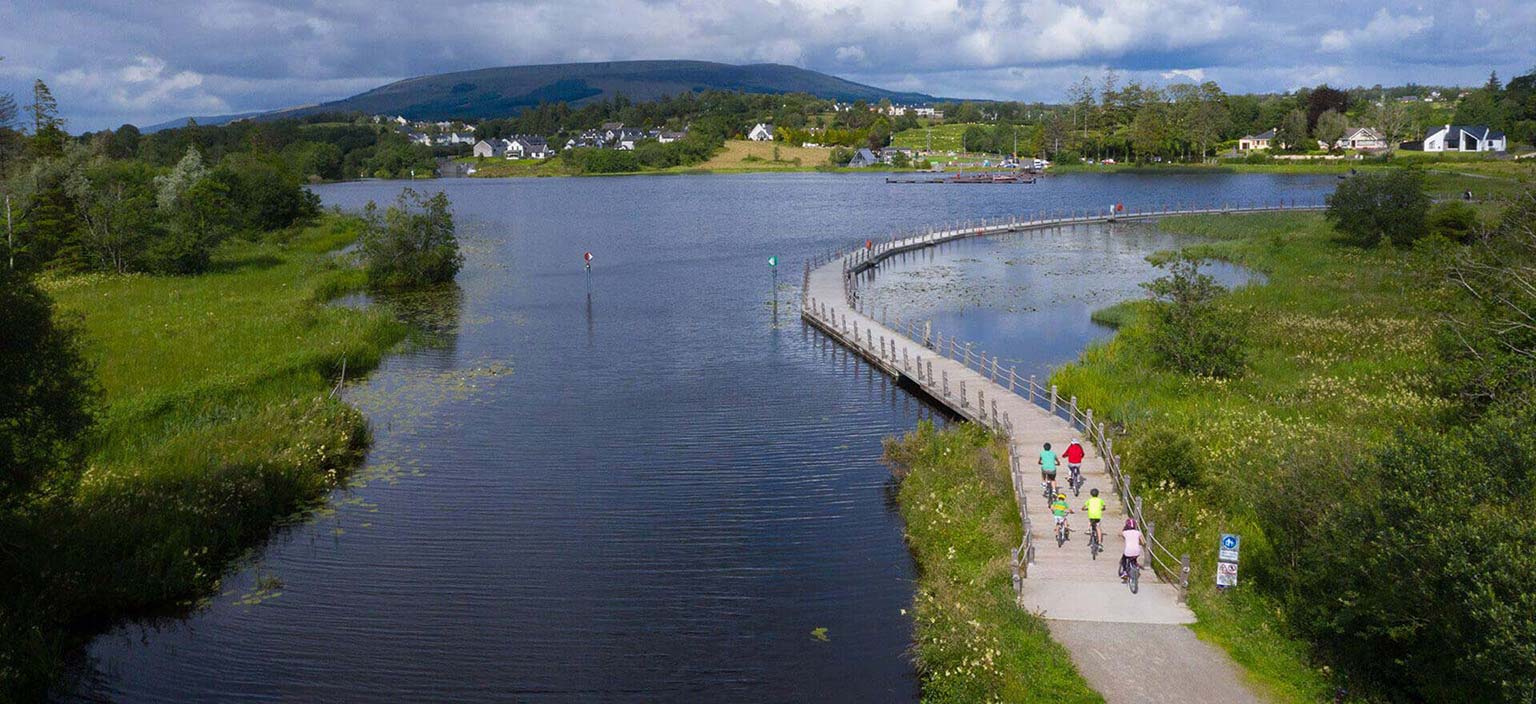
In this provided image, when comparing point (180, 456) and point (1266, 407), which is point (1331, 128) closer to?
point (1266, 407)

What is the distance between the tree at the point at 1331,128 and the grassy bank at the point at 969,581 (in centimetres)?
17542

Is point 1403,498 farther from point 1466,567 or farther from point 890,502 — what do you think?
point 890,502

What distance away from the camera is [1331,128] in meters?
178

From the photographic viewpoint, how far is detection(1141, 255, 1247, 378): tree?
114 ft

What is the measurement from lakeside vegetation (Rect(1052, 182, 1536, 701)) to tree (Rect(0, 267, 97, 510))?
2193 cm

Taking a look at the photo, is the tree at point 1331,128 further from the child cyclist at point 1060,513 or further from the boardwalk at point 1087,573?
the child cyclist at point 1060,513

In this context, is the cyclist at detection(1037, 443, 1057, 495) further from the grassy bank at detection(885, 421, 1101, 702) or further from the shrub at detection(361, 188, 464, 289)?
the shrub at detection(361, 188, 464, 289)

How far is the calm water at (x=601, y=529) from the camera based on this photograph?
64.5 feet

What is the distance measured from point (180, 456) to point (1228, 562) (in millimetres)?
24703

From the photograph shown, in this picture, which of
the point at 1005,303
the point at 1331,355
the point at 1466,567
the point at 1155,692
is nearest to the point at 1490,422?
the point at 1466,567

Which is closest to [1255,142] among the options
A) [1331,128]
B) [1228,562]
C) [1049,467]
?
[1331,128]

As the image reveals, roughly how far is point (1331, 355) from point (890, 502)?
19628 millimetres

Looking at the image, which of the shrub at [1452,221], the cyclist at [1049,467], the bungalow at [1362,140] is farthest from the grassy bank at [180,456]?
the bungalow at [1362,140]

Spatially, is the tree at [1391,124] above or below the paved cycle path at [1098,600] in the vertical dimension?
above
